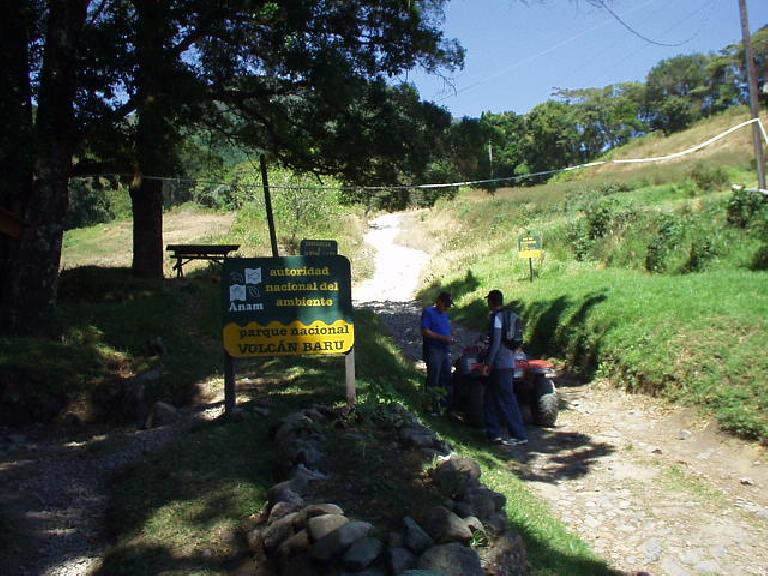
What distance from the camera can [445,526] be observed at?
14.1 feet

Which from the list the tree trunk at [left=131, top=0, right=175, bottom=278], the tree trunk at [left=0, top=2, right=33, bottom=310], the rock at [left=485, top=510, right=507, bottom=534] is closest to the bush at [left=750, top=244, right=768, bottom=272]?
the rock at [left=485, top=510, right=507, bottom=534]

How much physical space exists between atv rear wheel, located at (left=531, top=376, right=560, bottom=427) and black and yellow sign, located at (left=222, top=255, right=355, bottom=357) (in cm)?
387

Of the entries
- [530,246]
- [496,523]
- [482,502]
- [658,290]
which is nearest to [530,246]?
[530,246]

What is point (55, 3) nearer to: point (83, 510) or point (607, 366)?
point (83, 510)

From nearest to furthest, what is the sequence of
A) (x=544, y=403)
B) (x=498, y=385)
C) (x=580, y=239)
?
(x=498, y=385) < (x=544, y=403) < (x=580, y=239)

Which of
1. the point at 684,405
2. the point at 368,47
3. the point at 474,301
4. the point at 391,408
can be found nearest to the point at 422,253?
the point at 474,301

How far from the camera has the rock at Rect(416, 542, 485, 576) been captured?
3.85 meters

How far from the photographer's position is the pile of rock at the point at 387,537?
3.92m

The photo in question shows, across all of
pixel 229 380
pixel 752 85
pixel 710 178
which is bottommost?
pixel 229 380

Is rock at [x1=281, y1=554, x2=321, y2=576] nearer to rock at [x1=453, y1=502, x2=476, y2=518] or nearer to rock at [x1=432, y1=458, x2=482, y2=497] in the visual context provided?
rock at [x1=453, y1=502, x2=476, y2=518]

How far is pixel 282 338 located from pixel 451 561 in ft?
12.1

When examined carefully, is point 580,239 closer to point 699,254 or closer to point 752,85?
point 699,254

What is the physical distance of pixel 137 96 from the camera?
12.3 metres

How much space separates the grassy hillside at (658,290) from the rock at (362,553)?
6111 mm
